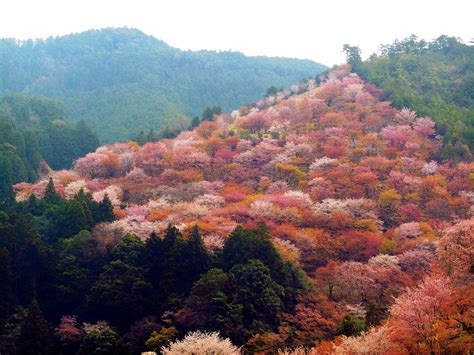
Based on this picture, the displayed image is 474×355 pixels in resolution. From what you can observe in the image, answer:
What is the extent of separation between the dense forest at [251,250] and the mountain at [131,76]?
5568 centimetres

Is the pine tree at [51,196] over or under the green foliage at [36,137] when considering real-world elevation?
under

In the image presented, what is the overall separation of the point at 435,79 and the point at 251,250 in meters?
64.4

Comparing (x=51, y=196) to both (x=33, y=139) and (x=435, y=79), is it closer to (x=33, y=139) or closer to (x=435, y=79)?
(x=33, y=139)

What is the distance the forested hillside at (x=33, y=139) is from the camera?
70.1 metres

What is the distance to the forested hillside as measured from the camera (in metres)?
70.1

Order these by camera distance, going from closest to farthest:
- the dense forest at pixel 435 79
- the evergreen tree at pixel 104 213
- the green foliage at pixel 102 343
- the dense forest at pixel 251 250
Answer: the dense forest at pixel 251 250 → the green foliage at pixel 102 343 → the evergreen tree at pixel 104 213 → the dense forest at pixel 435 79

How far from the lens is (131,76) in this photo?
153 metres

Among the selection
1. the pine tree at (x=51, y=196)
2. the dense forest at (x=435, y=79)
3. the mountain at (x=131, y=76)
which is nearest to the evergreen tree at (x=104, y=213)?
the pine tree at (x=51, y=196)

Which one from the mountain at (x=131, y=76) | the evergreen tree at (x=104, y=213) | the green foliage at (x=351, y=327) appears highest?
the mountain at (x=131, y=76)

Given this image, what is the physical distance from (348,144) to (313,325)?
36127mm

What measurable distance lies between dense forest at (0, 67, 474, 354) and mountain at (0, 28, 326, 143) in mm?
55680

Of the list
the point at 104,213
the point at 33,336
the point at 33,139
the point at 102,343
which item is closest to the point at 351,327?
the point at 102,343

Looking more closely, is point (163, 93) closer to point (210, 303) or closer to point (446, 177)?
point (446, 177)

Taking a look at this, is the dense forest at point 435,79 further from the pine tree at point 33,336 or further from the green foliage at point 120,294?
the pine tree at point 33,336
